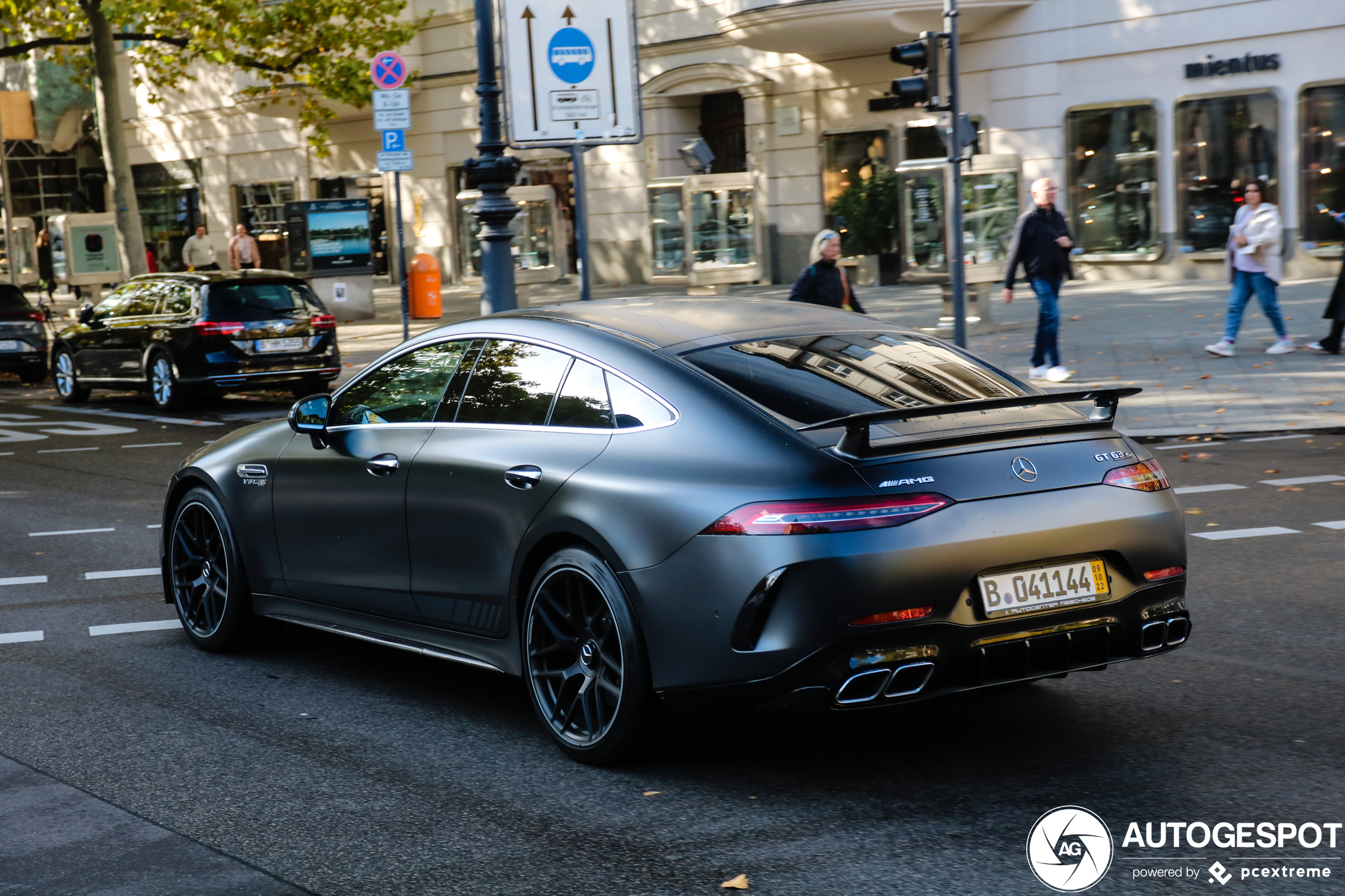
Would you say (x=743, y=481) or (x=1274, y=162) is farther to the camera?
(x=1274, y=162)

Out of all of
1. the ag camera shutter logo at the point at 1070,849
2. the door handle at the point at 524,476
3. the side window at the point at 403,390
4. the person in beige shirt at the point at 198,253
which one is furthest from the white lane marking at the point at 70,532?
the person in beige shirt at the point at 198,253

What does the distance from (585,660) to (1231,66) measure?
834 inches

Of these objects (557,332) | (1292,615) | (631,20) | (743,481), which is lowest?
(1292,615)

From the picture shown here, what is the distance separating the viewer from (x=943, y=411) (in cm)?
474

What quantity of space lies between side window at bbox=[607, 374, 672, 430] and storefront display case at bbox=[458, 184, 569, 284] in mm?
22172

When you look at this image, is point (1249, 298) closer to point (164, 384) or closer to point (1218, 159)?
point (1218, 159)

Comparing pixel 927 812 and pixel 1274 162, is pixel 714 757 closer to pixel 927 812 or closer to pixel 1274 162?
pixel 927 812

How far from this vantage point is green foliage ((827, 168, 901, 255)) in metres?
27.2

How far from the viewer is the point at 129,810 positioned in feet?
15.5

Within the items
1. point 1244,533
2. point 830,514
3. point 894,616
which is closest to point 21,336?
point 1244,533

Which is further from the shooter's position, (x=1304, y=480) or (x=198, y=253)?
(x=198, y=253)

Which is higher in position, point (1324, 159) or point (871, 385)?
point (1324, 159)

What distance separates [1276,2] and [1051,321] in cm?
1051

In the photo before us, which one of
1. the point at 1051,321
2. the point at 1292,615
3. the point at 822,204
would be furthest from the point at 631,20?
the point at 822,204
